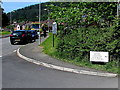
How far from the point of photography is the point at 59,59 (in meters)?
10.6

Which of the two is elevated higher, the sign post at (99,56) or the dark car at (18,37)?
the dark car at (18,37)

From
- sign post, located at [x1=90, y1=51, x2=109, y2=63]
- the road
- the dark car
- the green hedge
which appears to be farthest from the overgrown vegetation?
the dark car

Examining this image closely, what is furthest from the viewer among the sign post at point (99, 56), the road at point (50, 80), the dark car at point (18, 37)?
the dark car at point (18, 37)

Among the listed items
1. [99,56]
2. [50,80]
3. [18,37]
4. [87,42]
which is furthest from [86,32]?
[18,37]

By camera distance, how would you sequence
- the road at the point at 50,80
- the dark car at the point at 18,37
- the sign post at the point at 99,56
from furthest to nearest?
the dark car at the point at 18,37
the sign post at the point at 99,56
the road at the point at 50,80

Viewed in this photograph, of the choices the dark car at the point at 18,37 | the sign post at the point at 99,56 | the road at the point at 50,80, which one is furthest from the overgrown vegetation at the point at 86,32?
the dark car at the point at 18,37

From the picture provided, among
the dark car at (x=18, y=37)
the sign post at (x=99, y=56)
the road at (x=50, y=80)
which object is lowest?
the road at (x=50, y=80)

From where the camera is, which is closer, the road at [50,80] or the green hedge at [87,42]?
the road at [50,80]

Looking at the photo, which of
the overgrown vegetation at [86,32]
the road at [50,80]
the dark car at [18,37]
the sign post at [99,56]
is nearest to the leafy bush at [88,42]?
the overgrown vegetation at [86,32]

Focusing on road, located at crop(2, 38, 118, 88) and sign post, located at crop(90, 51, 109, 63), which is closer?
road, located at crop(2, 38, 118, 88)

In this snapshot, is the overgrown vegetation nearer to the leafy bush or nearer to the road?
the leafy bush

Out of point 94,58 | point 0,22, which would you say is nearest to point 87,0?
point 94,58

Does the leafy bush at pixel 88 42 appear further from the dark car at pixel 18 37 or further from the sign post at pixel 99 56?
the dark car at pixel 18 37

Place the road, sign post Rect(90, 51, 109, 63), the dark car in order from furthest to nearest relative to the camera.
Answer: the dark car → sign post Rect(90, 51, 109, 63) → the road
